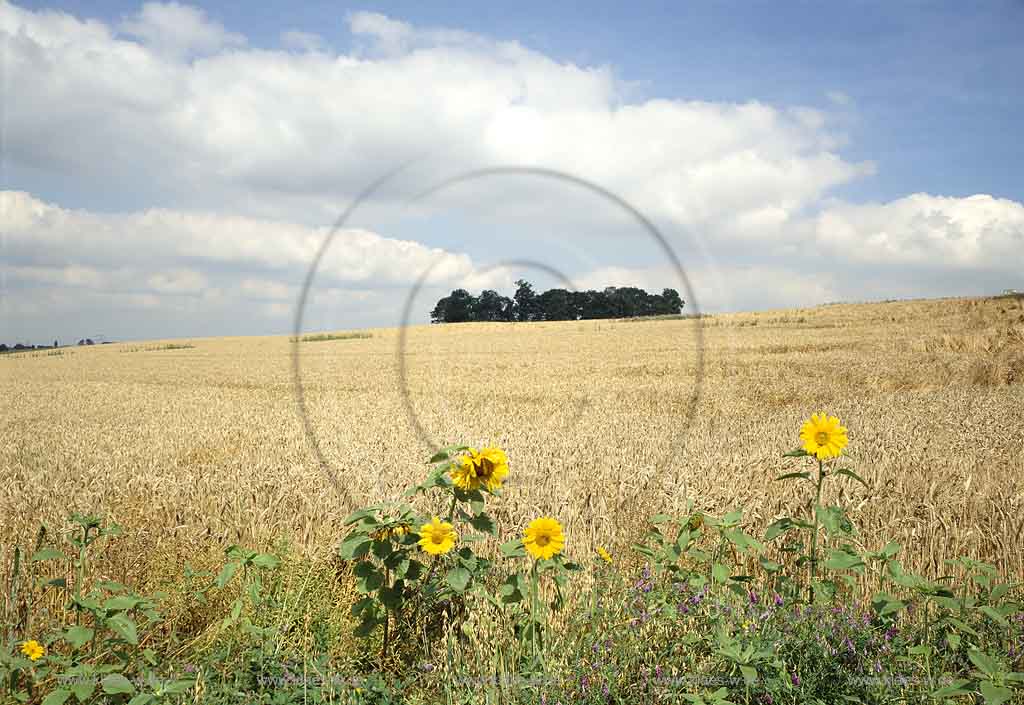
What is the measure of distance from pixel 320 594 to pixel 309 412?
22.8 ft

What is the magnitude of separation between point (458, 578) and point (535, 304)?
4404 mm

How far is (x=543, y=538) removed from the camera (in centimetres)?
313

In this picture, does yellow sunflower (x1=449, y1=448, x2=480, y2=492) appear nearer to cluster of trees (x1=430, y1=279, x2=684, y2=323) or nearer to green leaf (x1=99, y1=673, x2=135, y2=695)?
green leaf (x1=99, y1=673, x2=135, y2=695)

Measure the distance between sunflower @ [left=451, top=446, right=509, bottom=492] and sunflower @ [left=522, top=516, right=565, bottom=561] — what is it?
12.3 inches

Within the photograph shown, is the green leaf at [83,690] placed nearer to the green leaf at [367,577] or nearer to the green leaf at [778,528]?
the green leaf at [367,577]

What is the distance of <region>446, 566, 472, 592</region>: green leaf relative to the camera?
3.12m

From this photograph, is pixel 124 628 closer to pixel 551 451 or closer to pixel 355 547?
pixel 355 547

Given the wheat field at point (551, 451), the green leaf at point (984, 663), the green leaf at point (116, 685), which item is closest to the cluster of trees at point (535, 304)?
the wheat field at point (551, 451)

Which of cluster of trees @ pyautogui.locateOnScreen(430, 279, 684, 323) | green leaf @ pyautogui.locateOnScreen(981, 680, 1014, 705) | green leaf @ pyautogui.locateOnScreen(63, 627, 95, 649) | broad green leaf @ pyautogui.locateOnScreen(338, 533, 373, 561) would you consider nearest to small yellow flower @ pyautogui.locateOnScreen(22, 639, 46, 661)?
green leaf @ pyautogui.locateOnScreen(63, 627, 95, 649)

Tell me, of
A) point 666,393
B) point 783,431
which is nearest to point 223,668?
point 783,431

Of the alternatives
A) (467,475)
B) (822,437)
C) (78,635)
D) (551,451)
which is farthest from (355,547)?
(551,451)

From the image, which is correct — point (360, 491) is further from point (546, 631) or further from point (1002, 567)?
point (1002, 567)

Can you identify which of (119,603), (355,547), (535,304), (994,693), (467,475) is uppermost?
(535,304)

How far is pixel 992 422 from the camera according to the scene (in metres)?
8.35
